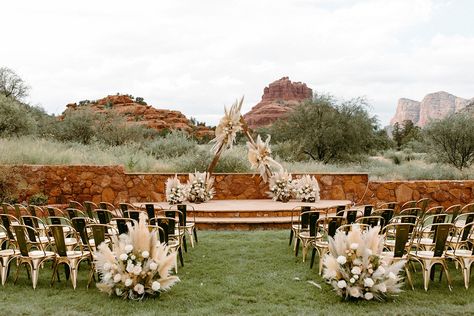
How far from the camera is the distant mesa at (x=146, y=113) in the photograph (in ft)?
176

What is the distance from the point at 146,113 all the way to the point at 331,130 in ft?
115

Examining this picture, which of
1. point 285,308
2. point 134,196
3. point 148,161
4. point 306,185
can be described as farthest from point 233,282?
point 148,161

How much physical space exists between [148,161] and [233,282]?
36.2 ft

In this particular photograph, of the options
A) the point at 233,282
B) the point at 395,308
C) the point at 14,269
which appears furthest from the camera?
the point at 14,269

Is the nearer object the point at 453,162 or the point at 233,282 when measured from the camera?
the point at 233,282

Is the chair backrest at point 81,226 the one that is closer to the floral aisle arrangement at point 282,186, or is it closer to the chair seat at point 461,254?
the chair seat at point 461,254

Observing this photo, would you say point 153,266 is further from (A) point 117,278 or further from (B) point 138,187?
(B) point 138,187

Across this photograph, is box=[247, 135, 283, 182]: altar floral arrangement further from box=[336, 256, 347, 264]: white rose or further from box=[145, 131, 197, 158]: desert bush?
box=[336, 256, 347, 264]: white rose

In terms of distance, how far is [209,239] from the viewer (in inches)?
409

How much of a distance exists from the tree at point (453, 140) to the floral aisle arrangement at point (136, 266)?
19874 mm

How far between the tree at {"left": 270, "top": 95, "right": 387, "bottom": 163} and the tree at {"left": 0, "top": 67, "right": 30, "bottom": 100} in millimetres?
20425

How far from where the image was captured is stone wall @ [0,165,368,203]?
1459cm

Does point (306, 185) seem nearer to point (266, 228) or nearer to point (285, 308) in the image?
point (266, 228)

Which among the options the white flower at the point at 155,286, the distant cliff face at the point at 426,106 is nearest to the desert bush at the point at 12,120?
A: the white flower at the point at 155,286
